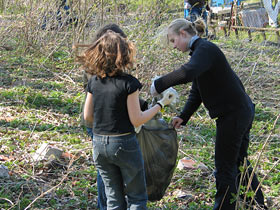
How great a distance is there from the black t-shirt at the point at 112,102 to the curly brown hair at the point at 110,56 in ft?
0.21

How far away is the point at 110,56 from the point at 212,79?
38.3 inches

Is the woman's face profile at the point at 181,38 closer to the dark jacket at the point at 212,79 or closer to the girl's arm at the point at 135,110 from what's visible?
the dark jacket at the point at 212,79

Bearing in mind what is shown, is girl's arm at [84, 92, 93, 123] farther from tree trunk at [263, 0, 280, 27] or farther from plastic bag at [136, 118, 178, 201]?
tree trunk at [263, 0, 280, 27]

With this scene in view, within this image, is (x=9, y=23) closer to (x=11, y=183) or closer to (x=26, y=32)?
(x=26, y=32)

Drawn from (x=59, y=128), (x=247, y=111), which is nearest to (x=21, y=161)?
(x=59, y=128)

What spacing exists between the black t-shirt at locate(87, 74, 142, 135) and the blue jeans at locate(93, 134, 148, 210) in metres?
0.07

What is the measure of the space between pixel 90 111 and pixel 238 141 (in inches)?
49.6

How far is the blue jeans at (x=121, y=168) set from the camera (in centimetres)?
289

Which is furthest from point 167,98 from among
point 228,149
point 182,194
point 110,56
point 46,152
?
point 46,152

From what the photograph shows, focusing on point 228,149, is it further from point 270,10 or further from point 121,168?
point 270,10

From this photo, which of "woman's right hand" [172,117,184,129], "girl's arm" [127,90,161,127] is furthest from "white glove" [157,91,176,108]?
"woman's right hand" [172,117,184,129]

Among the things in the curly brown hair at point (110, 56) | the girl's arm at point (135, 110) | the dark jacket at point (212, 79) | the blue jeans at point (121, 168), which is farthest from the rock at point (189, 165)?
the curly brown hair at point (110, 56)

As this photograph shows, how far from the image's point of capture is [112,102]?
2844 millimetres

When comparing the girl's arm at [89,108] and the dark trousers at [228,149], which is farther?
the dark trousers at [228,149]
